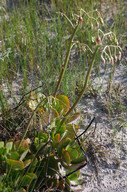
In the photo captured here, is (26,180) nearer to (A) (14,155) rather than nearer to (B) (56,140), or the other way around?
(A) (14,155)

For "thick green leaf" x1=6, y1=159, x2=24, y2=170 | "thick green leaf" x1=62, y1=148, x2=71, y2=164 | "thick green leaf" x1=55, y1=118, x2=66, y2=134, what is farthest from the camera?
"thick green leaf" x1=55, y1=118, x2=66, y2=134

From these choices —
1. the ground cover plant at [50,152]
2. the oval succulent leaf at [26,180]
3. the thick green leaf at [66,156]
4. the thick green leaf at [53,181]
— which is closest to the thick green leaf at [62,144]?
the ground cover plant at [50,152]

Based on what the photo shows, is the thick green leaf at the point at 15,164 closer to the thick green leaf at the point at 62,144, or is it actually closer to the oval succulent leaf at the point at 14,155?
the oval succulent leaf at the point at 14,155

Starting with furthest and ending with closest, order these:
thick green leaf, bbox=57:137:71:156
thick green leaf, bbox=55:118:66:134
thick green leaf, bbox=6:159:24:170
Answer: thick green leaf, bbox=55:118:66:134 → thick green leaf, bbox=57:137:71:156 → thick green leaf, bbox=6:159:24:170

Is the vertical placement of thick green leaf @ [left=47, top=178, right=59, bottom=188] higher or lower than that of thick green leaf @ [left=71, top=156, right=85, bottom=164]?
lower

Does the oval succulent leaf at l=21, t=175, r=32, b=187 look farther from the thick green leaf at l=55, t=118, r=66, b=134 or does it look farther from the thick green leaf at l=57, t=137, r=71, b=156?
the thick green leaf at l=55, t=118, r=66, b=134

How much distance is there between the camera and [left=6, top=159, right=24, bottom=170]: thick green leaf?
5.36ft

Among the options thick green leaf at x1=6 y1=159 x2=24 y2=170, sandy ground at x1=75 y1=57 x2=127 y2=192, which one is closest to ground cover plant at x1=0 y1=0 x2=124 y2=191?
thick green leaf at x1=6 y1=159 x2=24 y2=170

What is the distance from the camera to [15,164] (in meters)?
1.66

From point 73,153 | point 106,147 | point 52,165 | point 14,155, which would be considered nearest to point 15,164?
Answer: point 14,155

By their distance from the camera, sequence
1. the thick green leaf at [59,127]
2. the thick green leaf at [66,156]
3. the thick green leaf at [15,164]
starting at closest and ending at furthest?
the thick green leaf at [15,164] < the thick green leaf at [66,156] < the thick green leaf at [59,127]

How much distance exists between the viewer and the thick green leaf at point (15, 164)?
5.36 ft

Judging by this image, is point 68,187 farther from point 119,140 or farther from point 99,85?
point 99,85

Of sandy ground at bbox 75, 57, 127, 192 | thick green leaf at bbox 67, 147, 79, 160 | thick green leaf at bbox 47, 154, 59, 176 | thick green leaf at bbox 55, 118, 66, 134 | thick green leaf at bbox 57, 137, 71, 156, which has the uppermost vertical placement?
thick green leaf at bbox 55, 118, 66, 134
